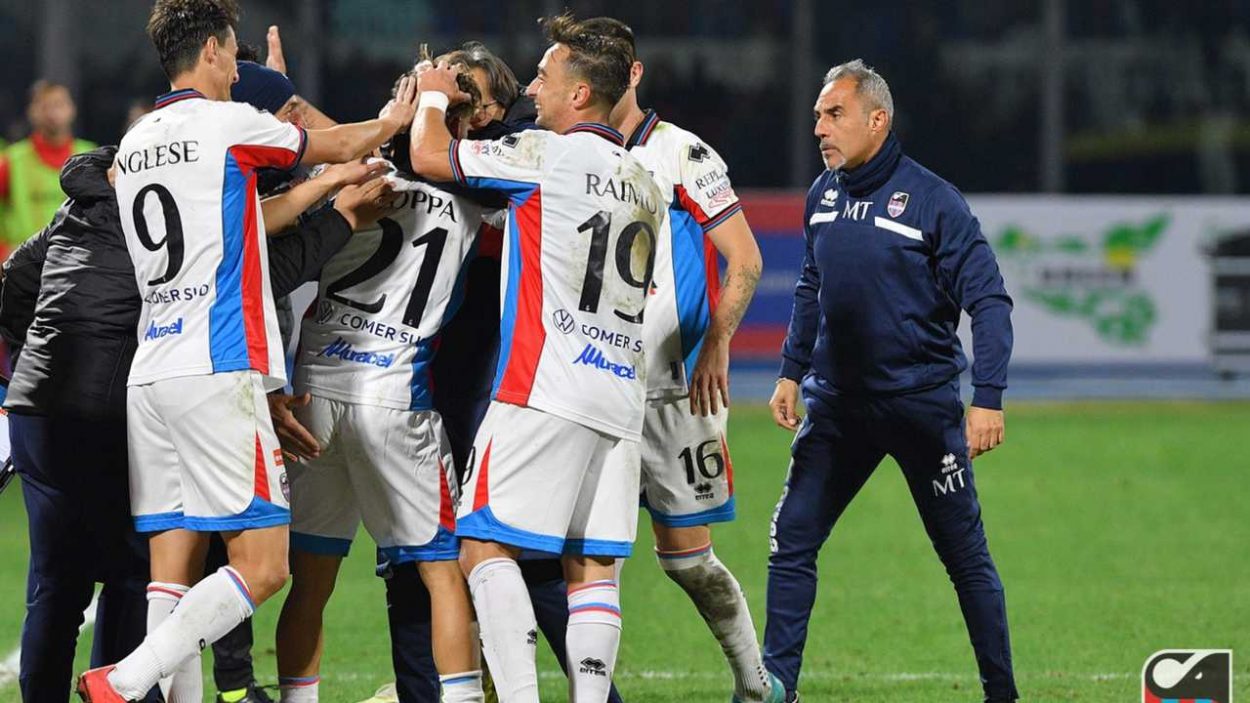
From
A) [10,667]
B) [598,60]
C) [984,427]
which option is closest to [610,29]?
[598,60]

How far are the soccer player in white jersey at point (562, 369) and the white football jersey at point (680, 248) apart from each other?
61cm

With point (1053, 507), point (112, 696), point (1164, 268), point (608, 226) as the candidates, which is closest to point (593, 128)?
point (608, 226)

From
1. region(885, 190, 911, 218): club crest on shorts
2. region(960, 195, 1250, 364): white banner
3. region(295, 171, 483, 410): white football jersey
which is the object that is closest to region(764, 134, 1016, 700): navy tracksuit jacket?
region(885, 190, 911, 218): club crest on shorts

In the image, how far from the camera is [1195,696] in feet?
16.4

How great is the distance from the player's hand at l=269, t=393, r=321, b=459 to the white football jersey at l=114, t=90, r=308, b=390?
20cm

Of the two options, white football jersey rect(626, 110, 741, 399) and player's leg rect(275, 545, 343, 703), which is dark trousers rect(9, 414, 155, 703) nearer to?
player's leg rect(275, 545, 343, 703)

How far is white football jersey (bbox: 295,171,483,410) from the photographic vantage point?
5.62 meters

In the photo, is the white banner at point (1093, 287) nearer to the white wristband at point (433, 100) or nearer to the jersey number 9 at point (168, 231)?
the white wristband at point (433, 100)

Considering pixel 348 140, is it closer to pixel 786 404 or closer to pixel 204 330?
pixel 204 330

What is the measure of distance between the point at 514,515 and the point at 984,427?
1518 millimetres

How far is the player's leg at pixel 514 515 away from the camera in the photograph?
5.20 metres

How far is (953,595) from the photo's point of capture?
8.49m

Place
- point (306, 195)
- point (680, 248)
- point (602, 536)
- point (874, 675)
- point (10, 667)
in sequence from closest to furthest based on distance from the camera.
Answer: point (602, 536) → point (306, 195) → point (680, 248) → point (874, 675) → point (10, 667)

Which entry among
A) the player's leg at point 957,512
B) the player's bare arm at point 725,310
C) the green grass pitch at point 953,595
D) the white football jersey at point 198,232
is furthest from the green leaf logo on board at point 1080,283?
the white football jersey at point 198,232
